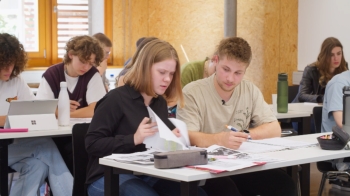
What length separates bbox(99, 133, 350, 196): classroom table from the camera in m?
2.17

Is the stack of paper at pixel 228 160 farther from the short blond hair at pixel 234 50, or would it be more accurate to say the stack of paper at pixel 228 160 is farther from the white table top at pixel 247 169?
the short blond hair at pixel 234 50

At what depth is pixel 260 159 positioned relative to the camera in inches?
97.3

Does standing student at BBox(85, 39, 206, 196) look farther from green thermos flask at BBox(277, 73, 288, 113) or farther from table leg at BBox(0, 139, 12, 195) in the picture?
green thermos flask at BBox(277, 73, 288, 113)

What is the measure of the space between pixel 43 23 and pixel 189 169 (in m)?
5.52

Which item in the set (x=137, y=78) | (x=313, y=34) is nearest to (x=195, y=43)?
(x=313, y=34)

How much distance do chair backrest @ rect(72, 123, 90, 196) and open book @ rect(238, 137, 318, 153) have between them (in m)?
0.82

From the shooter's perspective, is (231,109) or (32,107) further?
(32,107)

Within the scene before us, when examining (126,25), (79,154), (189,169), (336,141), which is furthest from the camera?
(126,25)

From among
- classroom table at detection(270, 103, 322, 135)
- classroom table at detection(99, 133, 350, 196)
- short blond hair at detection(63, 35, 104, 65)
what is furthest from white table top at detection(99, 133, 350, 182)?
short blond hair at detection(63, 35, 104, 65)

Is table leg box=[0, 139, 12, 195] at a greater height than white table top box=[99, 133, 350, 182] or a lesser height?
lesser

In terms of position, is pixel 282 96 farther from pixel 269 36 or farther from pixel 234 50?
pixel 269 36

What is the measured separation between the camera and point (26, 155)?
359 centimetres

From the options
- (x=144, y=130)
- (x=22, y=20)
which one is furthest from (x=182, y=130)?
(x=22, y=20)

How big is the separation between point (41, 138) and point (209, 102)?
1.15 metres
